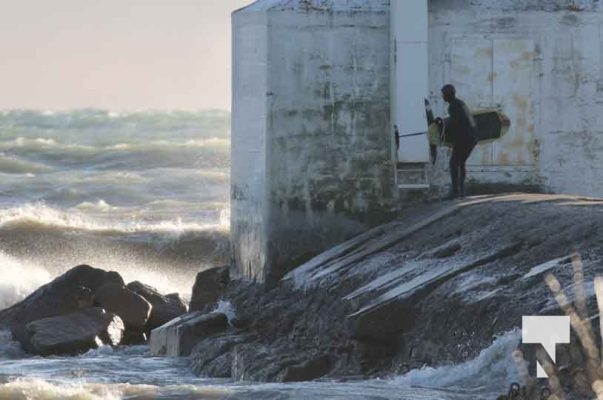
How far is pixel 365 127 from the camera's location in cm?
1828

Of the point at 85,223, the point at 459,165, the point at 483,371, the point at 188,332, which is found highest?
the point at 459,165

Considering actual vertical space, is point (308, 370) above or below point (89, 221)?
above

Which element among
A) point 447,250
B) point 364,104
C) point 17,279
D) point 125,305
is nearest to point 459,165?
point 364,104

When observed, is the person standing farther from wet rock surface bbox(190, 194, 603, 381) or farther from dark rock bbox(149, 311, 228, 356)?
dark rock bbox(149, 311, 228, 356)

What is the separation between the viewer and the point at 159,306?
20.9 metres

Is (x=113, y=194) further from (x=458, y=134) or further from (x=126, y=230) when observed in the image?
(x=458, y=134)

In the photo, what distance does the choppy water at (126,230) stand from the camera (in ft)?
37.0

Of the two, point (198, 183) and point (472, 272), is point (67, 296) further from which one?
point (198, 183)

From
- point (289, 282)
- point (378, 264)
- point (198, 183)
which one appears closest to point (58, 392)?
point (378, 264)

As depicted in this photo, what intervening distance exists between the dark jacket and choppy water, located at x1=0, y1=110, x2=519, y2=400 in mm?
3981

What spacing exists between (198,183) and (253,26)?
30.1m

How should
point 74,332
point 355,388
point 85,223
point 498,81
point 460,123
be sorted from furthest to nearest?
point 85,223, point 498,81, point 74,332, point 460,123, point 355,388

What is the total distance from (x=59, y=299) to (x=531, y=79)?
6.47 meters

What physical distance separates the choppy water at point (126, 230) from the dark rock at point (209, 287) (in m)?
1.76
